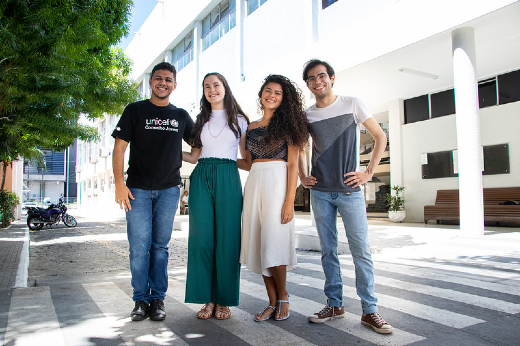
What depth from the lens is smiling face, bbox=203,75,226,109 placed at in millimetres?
3637

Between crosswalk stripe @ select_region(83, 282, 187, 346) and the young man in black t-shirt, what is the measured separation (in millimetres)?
173

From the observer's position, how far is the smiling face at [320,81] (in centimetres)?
341

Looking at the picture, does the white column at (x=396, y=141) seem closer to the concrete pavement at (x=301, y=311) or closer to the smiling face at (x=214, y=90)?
the concrete pavement at (x=301, y=311)

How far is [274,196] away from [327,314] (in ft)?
3.39

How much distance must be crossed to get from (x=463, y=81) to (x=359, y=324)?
8098 mm

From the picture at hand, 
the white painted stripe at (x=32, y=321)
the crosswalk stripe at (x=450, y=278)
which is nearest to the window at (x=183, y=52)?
the crosswalk stripe at (x=450, y=278)

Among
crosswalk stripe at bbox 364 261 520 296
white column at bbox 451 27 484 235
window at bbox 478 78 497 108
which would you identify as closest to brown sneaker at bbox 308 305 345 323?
crosswalk stripe at bbox 364 261 520 296

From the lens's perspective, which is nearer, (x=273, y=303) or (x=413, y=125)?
(x=273, y=303)

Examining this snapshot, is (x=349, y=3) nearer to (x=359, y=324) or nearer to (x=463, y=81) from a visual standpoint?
(x=463, y=81)

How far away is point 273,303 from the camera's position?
3471mm

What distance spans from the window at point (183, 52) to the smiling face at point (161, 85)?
18.7 meters

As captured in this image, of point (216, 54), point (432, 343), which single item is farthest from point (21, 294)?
point (216, 54)

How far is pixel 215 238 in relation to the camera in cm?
353

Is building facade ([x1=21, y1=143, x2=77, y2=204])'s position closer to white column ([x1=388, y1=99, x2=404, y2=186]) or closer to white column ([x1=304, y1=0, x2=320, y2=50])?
white column ([x1=388, y1=99, x2=404, y2=186])
